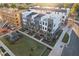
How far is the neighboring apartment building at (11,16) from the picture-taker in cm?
163

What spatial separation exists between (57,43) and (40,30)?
7.6 inches

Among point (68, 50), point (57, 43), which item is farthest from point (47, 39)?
point (68, 50)

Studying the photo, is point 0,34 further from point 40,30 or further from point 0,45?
point 40,30

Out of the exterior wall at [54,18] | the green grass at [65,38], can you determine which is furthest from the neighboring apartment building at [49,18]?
the green grass at [65,38]

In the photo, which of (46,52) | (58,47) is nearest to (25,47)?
(46,52)

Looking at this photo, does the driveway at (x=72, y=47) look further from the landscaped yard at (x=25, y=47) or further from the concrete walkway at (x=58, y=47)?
the landscaped yard at (x=25, y=47)

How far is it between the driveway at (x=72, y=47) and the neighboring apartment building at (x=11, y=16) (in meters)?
0.49

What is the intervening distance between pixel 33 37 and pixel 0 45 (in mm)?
316

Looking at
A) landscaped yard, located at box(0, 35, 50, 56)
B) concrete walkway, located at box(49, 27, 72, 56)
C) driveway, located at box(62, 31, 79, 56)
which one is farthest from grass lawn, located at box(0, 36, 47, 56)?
driveway, located at box(62, 31, 79, 56)

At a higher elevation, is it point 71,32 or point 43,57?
point 71,32

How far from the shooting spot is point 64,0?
1.58 meters

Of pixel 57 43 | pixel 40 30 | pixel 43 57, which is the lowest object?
pixel 43 57

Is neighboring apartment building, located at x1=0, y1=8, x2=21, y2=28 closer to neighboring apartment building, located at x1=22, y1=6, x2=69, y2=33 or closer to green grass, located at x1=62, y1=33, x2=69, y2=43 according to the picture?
neighboring apartment building, located at x1=22, y1=6, x2=69, y2=33

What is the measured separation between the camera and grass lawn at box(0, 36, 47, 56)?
162 cm
